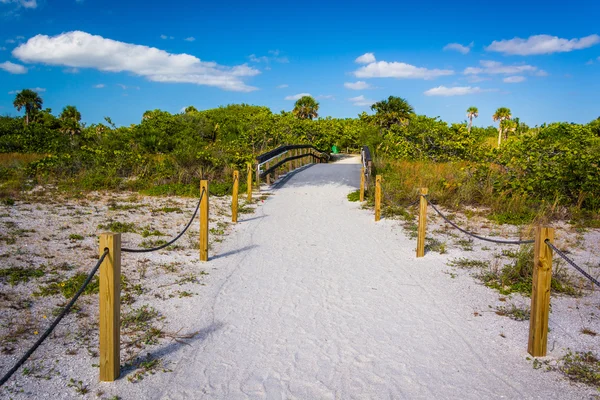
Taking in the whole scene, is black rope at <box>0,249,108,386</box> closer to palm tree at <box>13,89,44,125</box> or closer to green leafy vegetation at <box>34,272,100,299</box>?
green leafy vegetation at <box>34,272,100,299</box>

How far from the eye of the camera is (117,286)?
12.2ft

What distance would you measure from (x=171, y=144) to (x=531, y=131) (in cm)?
1533

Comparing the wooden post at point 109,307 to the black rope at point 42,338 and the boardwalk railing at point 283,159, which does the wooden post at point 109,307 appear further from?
the boardwalk railing at point 283,159

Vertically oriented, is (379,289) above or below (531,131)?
below

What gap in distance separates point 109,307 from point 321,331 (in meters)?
2.30

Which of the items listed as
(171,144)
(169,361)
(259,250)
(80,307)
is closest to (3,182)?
(171,144)

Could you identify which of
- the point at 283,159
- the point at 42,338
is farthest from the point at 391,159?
the point at 42,338

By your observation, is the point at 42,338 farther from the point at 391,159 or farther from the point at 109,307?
the point at 391,159

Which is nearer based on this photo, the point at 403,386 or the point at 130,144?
the point at 403,386

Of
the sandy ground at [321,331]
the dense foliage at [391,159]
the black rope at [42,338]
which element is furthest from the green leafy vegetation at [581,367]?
the dense foliage at [391,159]

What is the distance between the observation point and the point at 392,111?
39688 millimetres

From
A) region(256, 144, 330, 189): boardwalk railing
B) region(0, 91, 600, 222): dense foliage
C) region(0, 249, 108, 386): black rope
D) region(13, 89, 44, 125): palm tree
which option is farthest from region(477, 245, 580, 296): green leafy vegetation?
region(13, 89, 44, 125): palm tree

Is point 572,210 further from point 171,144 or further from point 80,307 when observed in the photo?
point 171,144

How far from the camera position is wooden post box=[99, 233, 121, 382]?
3604 millimetres
